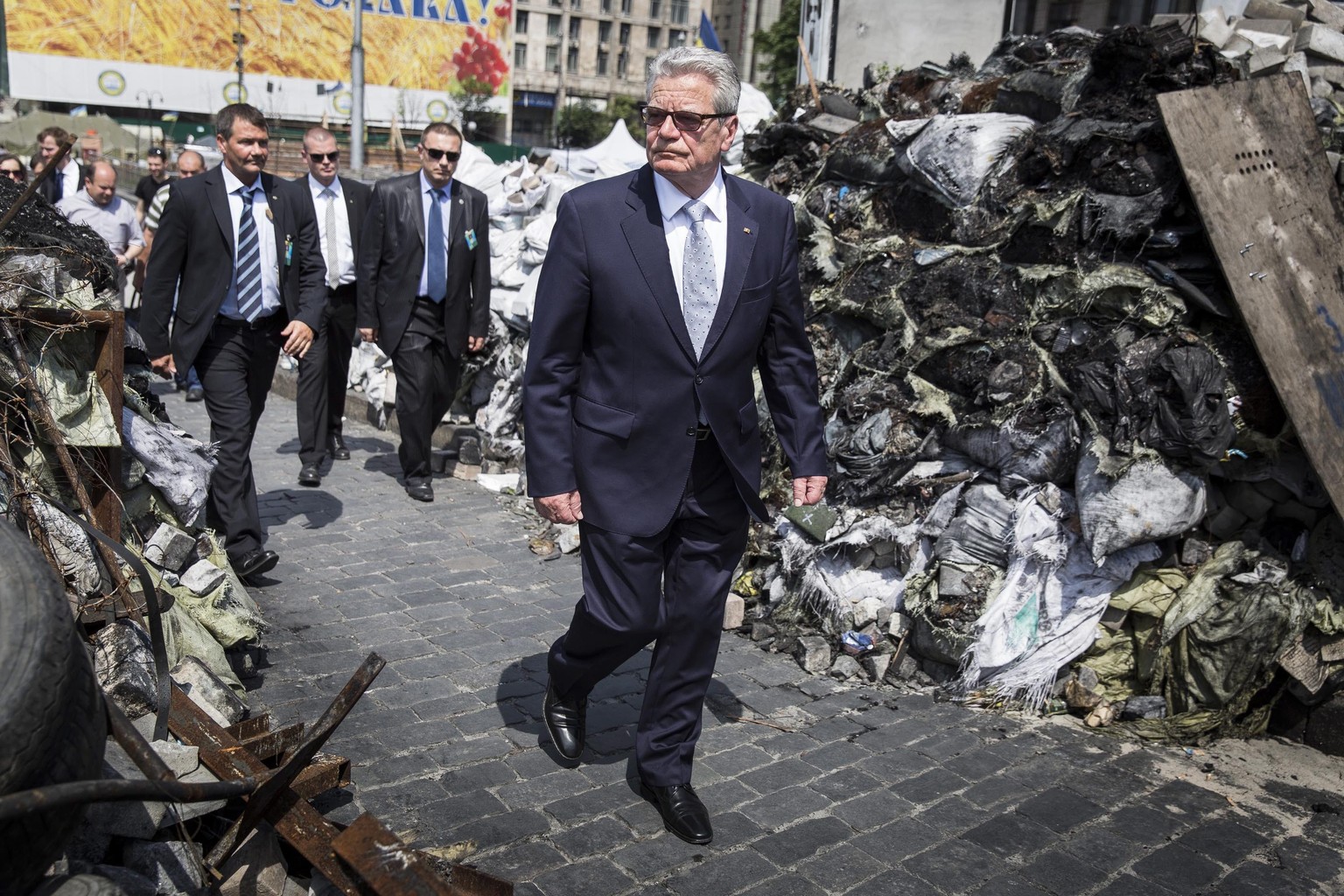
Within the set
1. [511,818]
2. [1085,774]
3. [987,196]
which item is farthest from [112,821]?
[987,196]

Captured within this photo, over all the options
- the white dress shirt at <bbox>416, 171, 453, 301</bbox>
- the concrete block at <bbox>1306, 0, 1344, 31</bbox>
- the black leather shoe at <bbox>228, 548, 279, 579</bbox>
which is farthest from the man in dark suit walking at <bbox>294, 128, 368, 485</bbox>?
the concrete block at <bbox>1306, 0, 1344, 31</bbox>

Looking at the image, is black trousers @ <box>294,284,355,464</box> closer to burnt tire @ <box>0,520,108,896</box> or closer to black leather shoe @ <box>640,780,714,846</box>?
black leather shoe @ <box>640,780,714,846</box>

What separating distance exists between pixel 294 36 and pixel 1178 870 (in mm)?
67004

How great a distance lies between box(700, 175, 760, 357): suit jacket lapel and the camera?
320 centimetres

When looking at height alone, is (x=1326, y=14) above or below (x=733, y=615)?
above

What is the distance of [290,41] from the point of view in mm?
61219

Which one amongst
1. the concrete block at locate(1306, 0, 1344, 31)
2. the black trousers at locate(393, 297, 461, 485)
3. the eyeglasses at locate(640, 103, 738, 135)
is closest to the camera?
the eyeglasses at locate(640, 103, 738, 135)

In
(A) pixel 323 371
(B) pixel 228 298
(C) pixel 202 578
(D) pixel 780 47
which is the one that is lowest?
(C) pixel 202 578

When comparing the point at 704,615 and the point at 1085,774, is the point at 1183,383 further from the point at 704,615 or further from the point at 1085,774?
the point at 704,615


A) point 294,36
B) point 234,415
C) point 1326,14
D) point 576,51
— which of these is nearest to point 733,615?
point 234,415

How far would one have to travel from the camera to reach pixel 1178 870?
10.6ft

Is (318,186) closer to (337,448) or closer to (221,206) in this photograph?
(337,448)

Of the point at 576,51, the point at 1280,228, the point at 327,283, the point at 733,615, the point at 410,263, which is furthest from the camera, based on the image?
the point at 576,51

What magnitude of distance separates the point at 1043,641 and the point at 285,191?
4207mm
